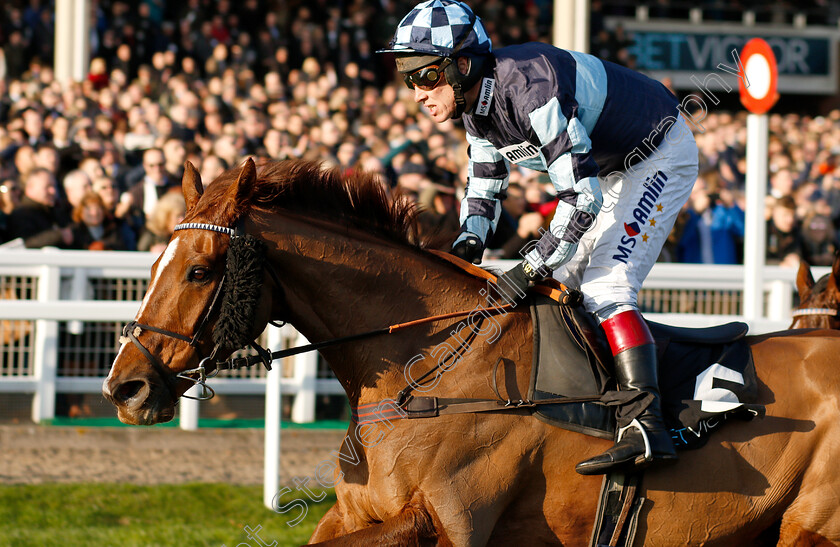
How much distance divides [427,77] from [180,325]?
1149 millimetres

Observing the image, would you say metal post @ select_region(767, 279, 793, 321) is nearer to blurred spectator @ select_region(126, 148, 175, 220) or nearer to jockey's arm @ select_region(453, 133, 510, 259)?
jockey's arm @ select_region(453, 133, 510, 259)

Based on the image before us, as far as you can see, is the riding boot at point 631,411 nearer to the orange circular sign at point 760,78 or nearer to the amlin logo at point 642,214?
the amlin logo at point 642,214

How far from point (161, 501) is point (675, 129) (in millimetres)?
3392

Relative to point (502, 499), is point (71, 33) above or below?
above

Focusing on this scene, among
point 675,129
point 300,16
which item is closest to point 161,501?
point 675,129

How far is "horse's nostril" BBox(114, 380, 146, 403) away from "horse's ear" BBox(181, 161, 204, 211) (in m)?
0.60

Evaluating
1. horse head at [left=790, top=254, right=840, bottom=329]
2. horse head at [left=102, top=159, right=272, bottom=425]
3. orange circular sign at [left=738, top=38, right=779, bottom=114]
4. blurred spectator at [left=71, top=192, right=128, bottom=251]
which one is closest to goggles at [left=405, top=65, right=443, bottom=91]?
horse head at [left=102, top=159, right=272, bottom=425]

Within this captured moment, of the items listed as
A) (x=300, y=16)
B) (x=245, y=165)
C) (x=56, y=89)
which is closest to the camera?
(x=245, y=165)

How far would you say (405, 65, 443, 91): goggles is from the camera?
3176 mm

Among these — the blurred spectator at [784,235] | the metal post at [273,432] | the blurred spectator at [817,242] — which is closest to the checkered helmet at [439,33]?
the metal post at [273,432]

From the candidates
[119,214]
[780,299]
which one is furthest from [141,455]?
[780,299]

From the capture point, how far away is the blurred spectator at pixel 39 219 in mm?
6621

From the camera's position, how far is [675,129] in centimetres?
344

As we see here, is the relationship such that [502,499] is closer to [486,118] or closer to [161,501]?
[486,118]
